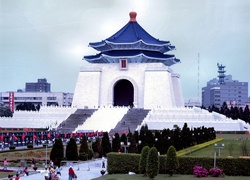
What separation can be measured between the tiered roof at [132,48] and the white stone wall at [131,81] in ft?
3.67

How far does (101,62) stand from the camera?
194ft

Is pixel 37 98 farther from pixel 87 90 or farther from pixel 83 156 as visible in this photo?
pixel 83 156

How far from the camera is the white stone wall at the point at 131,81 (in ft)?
179

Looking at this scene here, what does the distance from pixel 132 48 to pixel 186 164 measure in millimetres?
37985

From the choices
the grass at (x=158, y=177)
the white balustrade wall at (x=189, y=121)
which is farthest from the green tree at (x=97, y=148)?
the white balustrade wall at (x=189, y=121)

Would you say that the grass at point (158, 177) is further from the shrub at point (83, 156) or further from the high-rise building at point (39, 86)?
the high-rise building at point (39, 86)

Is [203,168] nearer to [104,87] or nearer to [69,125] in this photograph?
[69,125]

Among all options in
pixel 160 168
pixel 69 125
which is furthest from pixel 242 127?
pixel 160 168

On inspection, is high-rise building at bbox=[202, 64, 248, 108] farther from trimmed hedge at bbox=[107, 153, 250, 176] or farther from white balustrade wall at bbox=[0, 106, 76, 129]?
trimmed hedge at bbox=[107, 153, 250, 176]

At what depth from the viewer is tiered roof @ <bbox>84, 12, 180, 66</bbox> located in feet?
183

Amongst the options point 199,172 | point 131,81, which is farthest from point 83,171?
point 131,81

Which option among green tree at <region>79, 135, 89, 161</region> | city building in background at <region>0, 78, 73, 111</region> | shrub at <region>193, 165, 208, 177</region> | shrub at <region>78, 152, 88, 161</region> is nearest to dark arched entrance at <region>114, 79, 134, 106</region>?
city building in background at <region>0, 78, 73, 111</region>

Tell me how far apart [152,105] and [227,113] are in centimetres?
1116

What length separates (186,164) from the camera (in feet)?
62.6
